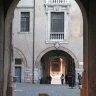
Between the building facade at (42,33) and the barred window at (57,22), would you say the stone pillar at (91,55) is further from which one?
the barred window at (57,22)

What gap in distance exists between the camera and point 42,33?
44.9 metres

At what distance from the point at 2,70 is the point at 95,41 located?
330 cm

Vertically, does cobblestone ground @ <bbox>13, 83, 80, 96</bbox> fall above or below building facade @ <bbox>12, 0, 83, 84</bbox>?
below

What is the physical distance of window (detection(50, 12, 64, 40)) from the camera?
145 ft

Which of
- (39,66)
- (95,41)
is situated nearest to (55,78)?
(39,66)

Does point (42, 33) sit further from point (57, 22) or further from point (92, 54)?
point (92, 54)

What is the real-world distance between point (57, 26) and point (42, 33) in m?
1.70

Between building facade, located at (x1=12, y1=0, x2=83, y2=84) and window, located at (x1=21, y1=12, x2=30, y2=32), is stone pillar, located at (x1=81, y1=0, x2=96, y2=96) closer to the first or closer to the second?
building facade, located at (x1=12, y1=0, x2=83, y2=84)

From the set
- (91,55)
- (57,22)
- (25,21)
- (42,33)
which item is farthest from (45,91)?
(91,55)

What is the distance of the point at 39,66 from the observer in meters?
45.0

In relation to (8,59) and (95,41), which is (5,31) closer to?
(8,59)

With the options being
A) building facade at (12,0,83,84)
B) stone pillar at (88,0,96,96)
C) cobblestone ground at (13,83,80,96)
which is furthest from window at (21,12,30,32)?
stone pillar at (88,0,96,96)

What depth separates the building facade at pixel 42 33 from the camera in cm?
4391

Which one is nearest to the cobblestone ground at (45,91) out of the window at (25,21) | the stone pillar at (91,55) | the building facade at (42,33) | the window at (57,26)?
the building facade at (42,33)
